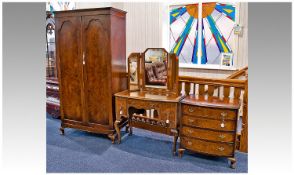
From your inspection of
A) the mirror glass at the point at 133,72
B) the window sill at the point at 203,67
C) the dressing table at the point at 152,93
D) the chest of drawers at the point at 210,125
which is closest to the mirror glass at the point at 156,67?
the dressing table at the point at 152,93

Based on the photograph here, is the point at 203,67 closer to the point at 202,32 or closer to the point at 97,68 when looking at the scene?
the point at 202,32

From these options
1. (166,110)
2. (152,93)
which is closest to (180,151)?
(166,110)

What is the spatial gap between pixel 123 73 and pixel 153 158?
118cm

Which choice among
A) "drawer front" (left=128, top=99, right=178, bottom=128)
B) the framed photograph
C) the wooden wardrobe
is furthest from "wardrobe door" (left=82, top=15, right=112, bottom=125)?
the framed photograph

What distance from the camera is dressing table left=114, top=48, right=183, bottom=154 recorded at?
113 inches

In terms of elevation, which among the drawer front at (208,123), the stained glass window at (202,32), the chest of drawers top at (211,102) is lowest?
the drawer front at (208,123)

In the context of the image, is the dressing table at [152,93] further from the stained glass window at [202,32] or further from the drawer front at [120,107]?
the stained glass window at [202,32]

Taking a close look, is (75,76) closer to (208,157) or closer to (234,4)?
(208,157)

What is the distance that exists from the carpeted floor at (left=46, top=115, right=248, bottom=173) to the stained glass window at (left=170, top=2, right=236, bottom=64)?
2.04 metres

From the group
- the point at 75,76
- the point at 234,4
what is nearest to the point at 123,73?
the point at 75,76

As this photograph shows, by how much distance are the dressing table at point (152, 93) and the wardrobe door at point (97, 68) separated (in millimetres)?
191

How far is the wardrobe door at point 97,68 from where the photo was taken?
3.08m

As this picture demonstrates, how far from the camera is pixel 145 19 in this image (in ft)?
16.2

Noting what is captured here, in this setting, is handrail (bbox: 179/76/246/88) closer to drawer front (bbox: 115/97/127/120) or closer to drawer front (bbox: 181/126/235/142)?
drawer front (bbox: 181/126/235/142)
